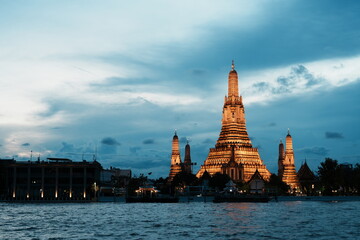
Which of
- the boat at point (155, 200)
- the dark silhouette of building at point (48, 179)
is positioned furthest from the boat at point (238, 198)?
the dark silhouette of building at point (48, 179)

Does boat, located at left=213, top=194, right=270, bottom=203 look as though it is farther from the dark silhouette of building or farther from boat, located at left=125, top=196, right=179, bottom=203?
the dark silhouette of building

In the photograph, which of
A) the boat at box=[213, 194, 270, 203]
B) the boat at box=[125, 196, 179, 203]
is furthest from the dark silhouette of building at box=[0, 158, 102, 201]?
the boat at box=[213, 194, 270, 203]

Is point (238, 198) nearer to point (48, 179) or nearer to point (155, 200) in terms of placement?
point (155, 200)

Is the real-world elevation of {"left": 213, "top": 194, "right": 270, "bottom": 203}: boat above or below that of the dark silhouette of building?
below

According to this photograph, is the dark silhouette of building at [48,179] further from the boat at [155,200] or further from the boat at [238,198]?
the boat at [238,198]

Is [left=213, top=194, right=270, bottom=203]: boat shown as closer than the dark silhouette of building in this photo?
Yes

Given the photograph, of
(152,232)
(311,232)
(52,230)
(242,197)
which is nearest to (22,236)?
(52,230)

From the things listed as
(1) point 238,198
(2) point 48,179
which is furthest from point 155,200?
(2) point 48,179

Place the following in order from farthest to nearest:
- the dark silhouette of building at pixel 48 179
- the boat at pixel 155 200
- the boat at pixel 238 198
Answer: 1. the dark silhouette of building at pixel 48 179
2. the boat at pixel 155 200
3. the boat at pixel 238 198

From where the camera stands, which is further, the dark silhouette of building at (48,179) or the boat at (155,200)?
the dark silhouette of building at (48,179)

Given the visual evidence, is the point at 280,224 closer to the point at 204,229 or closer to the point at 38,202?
the point at 204,229

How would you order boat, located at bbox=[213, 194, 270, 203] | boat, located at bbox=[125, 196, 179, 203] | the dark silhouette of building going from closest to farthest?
boat, located at bbox=[213, 194, 270, 203] → boat, located at bbox=[125, 196, 179, 203] → the dark silhouette of building

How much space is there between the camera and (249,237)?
6575 centimetres

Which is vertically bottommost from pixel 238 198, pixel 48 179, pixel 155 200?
pixel 155 200
